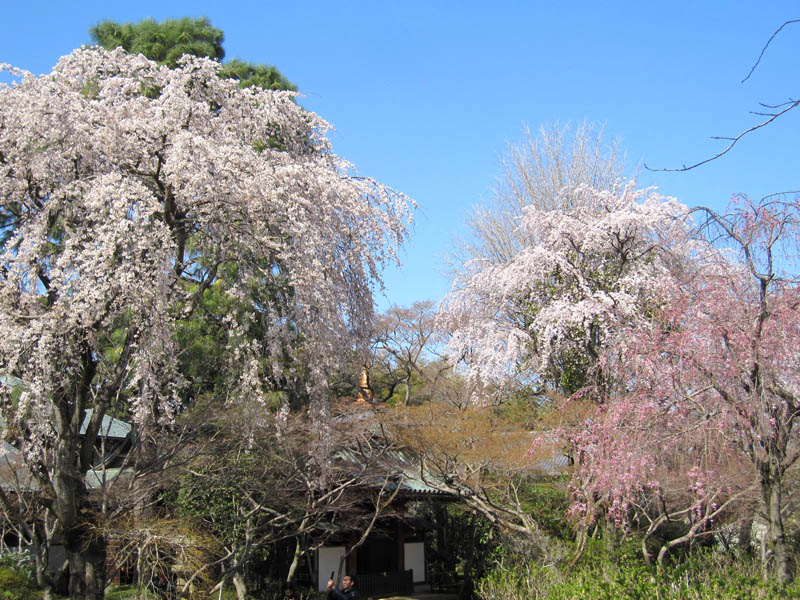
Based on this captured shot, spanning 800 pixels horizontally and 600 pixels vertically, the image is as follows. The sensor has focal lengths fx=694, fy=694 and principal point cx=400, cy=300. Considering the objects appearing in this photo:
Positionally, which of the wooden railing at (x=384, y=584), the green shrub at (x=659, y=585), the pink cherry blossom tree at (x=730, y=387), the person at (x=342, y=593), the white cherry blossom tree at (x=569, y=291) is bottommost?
the wooden railing at (x=384, y=584)

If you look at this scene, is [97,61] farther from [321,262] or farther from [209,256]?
[321,262]

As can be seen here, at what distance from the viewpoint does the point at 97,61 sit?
812cm

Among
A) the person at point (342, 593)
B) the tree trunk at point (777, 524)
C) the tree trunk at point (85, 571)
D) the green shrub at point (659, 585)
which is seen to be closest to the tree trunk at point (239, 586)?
the person at point (342, 593)

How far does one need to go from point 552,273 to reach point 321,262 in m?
8.12

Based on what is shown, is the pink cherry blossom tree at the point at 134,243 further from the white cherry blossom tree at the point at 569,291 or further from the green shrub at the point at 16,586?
the white cherry blossom tree at the point at 569,291

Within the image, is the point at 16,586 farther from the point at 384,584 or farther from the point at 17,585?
the point at 384,584

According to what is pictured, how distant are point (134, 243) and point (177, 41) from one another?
12.5 metres

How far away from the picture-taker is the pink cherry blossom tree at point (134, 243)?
261 inches

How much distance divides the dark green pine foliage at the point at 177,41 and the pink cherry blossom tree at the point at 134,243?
9.47 m

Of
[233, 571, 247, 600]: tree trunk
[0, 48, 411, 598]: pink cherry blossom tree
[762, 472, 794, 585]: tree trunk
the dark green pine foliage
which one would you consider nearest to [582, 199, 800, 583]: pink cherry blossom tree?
[762, 472, 794, 585]: tree trunk

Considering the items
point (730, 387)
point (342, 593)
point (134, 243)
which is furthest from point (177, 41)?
point (730, 387)

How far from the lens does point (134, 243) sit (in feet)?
21.7

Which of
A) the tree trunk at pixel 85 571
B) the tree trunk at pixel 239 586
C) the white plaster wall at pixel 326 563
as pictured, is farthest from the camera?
the white plaster wall at pixel 326 563

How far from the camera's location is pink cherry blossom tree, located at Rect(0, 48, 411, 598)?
6.64 meters
